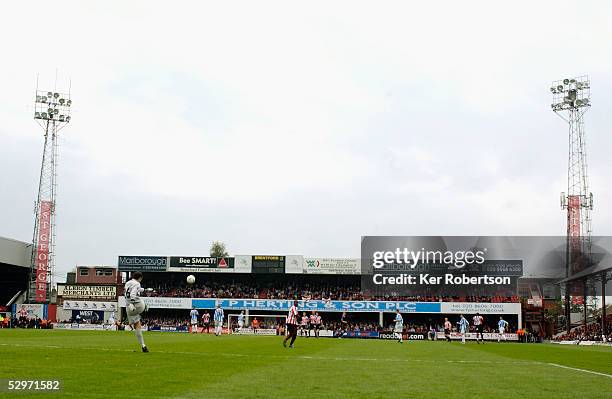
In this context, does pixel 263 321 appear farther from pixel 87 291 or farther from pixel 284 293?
pixel 87 291

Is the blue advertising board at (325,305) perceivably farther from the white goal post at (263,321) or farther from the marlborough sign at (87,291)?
the marlborough sign at (87,291)

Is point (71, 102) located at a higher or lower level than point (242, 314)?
higher

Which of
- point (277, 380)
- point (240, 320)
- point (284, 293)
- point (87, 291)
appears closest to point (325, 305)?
point (284, 293)

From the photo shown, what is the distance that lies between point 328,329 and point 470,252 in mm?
20806

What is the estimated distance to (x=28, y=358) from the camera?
14297mm

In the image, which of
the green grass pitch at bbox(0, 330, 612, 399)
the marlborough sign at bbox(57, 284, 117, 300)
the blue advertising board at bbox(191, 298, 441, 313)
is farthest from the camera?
the marlborough sign at bbox(57, 284, 117, 300)

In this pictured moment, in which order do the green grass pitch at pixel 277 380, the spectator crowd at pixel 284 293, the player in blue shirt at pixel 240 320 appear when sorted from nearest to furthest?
the green grass pitch at pixel 277 380, the player in blue shirt at pixel 240 320, the spectator crowd at pixel 284 293

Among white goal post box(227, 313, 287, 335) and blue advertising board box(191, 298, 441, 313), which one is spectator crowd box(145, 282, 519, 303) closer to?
blue advertising board box(191, 298, 441, 313)

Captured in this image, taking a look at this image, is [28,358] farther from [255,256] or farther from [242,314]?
[255,256]

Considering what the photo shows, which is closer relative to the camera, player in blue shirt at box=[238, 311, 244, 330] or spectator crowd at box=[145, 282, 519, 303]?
player in blue shirt at box=[238, 311, 244, 330]

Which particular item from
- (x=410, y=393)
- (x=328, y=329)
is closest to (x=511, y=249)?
(x=328, y=329)

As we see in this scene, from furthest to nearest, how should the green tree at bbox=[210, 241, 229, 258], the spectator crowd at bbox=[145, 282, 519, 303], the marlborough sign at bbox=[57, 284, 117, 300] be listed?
the green tree at bbox=[210, 241, 229, 258]
the marlborough sign at bbox=[57, 284, 117, 300]
the spectator crowd at bbox=[145, 282, 519, 303]

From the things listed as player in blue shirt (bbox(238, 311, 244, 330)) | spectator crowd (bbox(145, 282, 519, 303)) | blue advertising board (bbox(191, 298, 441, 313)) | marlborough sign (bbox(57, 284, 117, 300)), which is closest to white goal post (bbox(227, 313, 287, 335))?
player in blue shirt (bbox(238, 311, 244, 330))

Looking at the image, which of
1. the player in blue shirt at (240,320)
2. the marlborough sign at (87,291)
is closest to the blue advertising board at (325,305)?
the player in blue shirt at (240,320)
